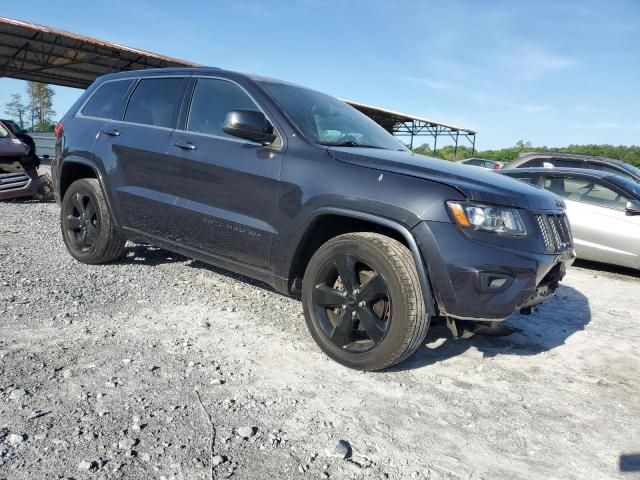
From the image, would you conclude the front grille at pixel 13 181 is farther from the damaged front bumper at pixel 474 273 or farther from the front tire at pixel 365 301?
the damaged front bumper at pixel 474 273

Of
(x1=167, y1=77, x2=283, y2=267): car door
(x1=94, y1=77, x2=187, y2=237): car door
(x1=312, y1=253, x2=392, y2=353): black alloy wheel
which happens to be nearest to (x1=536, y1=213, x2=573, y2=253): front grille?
(x1=312, y1=253, x2=392, y2=353): black alloy wheel

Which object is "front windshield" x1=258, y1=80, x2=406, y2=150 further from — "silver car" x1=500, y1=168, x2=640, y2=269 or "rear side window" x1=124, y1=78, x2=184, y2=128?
"silver car" x1=500, y1=168, x2=640, y2=269

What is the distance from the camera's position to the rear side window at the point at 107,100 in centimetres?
464

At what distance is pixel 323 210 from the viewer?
3.09 metres

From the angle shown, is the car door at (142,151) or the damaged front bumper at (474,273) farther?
the car door at (142,151)

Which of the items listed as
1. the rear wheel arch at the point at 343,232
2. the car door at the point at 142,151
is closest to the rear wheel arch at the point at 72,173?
the car door at the point at 142,151

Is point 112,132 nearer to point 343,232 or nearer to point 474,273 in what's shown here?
point 343,232

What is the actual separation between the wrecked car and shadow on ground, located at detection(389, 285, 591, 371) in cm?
723

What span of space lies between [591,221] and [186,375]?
20.0ft

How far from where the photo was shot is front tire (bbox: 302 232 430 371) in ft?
9.23

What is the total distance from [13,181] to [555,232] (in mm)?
8112

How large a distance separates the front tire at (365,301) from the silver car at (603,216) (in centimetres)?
498

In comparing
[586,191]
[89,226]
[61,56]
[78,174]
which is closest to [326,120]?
[89,226]

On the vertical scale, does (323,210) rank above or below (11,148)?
above
